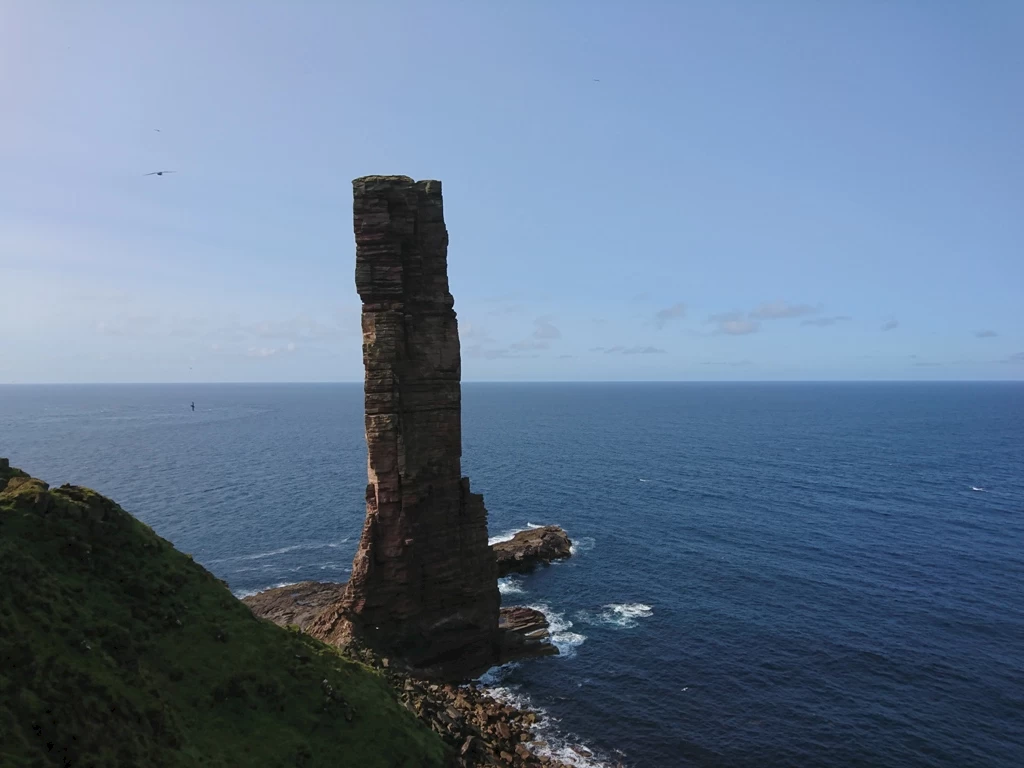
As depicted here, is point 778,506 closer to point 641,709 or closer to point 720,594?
point 720,594

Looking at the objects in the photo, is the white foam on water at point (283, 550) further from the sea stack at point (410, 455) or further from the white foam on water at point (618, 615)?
the white foam on water at point (618, 615)

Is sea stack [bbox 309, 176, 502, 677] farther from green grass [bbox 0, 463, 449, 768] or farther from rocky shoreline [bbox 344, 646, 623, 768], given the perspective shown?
green grass [bbox 0, 463, 449, 768]

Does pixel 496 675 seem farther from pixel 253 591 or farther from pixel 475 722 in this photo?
pixel 253 591

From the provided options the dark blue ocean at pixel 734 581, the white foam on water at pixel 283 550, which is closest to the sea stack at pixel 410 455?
the dark blue ocean at pixel 734 581

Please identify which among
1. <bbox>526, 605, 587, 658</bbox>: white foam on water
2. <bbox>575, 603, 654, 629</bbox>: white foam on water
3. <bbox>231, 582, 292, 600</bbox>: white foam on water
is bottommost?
<bbox>526, 605, 587, 658</bbox>: white foam on water

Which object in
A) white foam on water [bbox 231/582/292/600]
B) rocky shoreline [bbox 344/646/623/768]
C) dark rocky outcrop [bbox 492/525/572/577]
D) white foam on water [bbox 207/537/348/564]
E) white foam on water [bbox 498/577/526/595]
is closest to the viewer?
rocky shoreline [bbox 344/646/623/768]

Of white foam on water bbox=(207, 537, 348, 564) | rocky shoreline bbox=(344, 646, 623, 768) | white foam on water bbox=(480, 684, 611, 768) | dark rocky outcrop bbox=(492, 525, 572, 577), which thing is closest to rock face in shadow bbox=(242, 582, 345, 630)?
white foam on water bbox=(207, 537, 348, 564)
